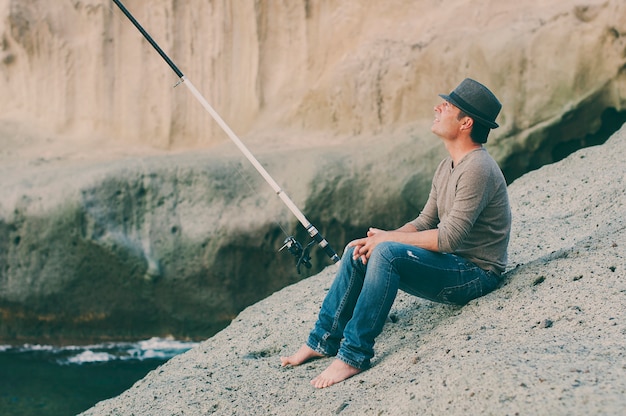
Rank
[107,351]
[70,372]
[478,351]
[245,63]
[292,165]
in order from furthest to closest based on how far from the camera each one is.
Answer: [245,63]
[292,165]
[107,351]
[70,372]
[478,351]

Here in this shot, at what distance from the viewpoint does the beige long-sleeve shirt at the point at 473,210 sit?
12.1ft

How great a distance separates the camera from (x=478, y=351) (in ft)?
11.4

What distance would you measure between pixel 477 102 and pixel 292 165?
4.02 meters

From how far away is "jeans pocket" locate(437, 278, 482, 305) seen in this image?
3.88 meters

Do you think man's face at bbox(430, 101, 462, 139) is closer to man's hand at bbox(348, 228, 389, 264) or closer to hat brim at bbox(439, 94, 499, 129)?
hat brim at bbox(439, 94, 499, 129)

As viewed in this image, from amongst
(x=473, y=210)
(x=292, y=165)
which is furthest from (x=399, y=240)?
(x=292, y=165)

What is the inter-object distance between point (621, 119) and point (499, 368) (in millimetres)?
4753

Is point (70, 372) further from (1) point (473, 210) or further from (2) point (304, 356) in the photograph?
(1) point (473, 210)

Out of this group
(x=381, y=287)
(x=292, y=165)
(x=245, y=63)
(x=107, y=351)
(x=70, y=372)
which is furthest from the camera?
(x=245, y=63)

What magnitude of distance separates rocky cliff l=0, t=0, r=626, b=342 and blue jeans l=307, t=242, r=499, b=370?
137 inches

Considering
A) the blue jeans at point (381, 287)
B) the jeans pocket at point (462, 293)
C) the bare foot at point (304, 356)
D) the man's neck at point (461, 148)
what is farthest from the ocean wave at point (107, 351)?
the man's neck at point (461, 148)

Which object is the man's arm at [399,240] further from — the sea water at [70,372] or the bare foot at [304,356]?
the sea water at [70,372]

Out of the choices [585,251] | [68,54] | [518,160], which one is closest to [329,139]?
[518,160]

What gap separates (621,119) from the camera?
7.31m
